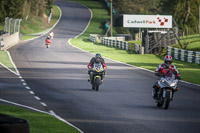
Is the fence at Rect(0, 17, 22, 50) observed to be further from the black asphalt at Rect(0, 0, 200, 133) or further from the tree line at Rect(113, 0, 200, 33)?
the tree line at Rect(113, 0, 200, 33)

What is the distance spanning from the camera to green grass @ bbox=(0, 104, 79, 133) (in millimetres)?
12523

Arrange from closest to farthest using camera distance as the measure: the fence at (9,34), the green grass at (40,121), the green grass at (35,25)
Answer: the green grass at (40,121) → the fence at (9,34) → the green grass at (35,25)

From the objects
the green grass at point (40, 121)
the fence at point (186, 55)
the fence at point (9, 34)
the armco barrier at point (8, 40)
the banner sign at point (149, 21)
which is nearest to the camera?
the green grass at point (40, 121)

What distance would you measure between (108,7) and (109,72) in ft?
275

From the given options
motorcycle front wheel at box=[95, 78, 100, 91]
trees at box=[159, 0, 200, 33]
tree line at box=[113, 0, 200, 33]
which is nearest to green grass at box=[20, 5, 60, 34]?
tree line at box=[113, 0, 200, 33]

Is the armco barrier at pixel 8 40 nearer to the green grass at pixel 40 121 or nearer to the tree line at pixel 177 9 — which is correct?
the green grass at pixel 40 121

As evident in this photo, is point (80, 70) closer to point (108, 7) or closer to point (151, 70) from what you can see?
point (151, 70)

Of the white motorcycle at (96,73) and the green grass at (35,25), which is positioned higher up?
the green grass at (35,25)

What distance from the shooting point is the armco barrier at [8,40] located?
50156mm

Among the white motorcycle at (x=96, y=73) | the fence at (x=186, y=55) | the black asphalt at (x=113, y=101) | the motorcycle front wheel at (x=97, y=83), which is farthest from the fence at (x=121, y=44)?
the motorcycle front wheel at (x=97, y=83)

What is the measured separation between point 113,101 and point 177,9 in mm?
80424

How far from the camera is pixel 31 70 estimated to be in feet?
103

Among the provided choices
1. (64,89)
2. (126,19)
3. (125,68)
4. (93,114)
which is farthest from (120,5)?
(93,114)

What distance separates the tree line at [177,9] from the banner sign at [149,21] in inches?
1449
